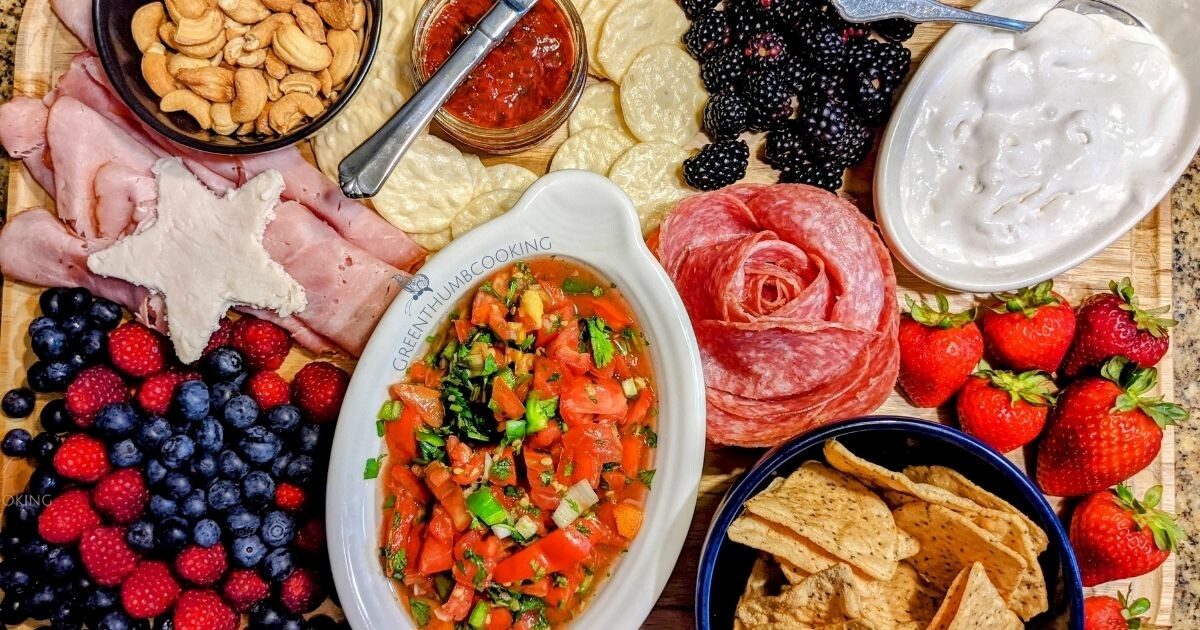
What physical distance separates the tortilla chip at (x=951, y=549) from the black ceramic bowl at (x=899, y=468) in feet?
0.34

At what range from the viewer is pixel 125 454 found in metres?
2.01

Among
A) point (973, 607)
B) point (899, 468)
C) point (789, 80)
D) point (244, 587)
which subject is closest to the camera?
point (973, 607)

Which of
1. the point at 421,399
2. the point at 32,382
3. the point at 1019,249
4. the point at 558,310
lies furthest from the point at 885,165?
the point at 32,382

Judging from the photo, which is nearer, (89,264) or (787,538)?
(787,538)

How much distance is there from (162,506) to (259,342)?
0.43m

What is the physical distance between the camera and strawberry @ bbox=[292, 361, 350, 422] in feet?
6.85

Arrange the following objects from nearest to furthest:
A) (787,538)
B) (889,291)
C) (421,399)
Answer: (787,538) → (421,399) → (889,291)

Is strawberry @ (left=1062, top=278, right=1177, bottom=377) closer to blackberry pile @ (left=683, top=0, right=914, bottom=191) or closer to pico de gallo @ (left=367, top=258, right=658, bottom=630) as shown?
blackberry pile @ (left=683, top=0, right=914, bottom=191)

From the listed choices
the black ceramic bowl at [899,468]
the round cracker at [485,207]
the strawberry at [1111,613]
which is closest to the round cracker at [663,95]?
the round cracker at [485,207]

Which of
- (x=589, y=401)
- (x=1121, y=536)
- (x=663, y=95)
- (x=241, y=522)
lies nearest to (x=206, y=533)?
(x=241, y=522)

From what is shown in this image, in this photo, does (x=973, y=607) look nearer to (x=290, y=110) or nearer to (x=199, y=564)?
(x=199, y=564)

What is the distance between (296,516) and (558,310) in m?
0.81

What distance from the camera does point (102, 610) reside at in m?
2.03

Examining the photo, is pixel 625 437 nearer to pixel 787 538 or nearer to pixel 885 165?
pixel 787 538
